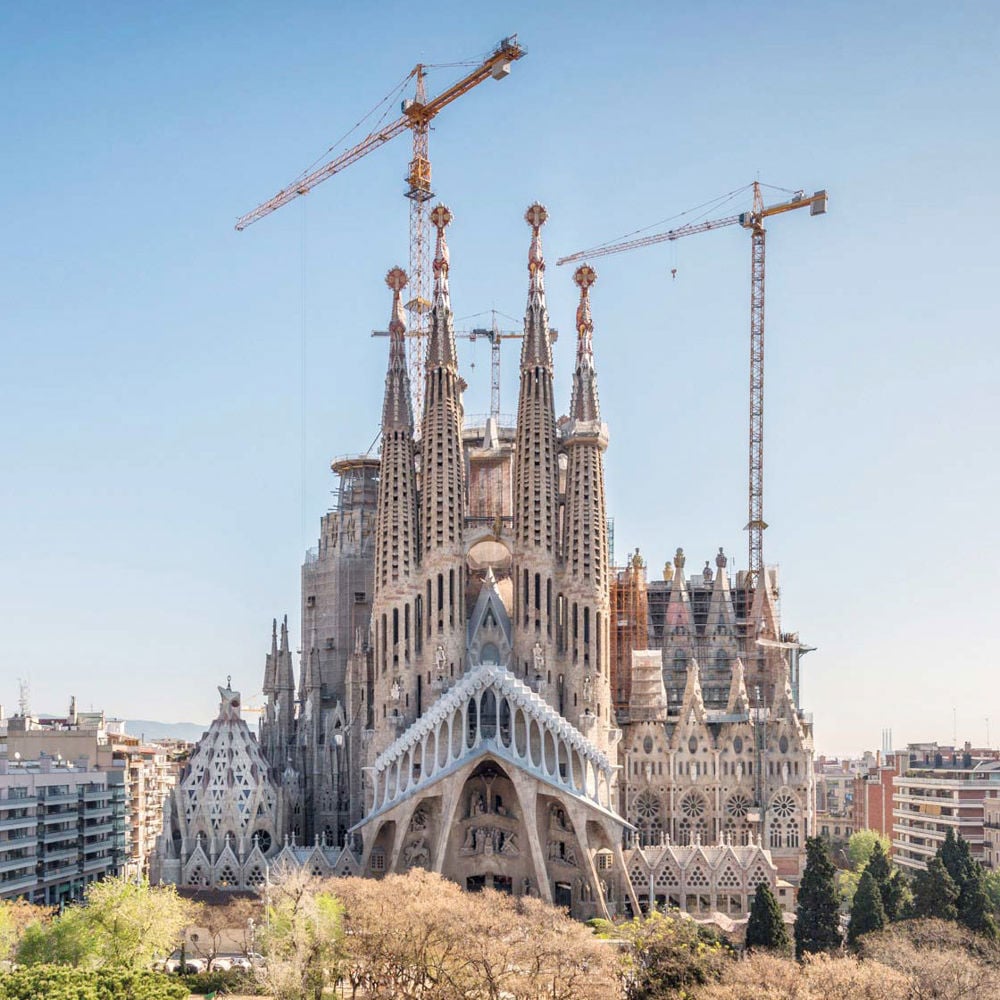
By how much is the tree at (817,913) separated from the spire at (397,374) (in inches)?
1482

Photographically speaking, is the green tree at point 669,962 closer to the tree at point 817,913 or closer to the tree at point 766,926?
the tree at point 766,926

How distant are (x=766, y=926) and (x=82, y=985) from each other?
3013 cm

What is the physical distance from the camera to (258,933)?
60938mm

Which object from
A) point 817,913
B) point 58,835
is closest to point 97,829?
point 58,835

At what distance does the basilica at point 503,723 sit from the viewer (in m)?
85.1

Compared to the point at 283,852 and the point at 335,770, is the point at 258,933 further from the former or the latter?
the point at 335,770

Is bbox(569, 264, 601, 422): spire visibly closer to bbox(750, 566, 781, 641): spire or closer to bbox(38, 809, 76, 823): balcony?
bbox(750, 566, 781, 641): spire

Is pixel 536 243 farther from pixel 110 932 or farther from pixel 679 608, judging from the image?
pixel 110 932

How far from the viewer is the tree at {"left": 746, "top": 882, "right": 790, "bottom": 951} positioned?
218ft

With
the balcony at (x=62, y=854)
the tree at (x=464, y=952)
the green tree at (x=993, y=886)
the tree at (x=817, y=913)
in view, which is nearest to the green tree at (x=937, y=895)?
the tree at (x=817, y=913)

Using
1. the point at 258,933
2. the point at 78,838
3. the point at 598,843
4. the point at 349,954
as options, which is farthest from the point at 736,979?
the point at 78,838

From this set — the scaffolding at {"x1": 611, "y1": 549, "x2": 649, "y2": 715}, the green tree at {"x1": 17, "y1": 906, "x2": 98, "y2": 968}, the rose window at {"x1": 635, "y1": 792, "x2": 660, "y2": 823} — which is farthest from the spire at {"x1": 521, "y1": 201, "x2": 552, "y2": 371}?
the green tree at {"x1": 17, "y1": 906, "x2": 98, "y2": 968}

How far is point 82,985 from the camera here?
51.5 m

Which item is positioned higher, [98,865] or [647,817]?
[647,817]
